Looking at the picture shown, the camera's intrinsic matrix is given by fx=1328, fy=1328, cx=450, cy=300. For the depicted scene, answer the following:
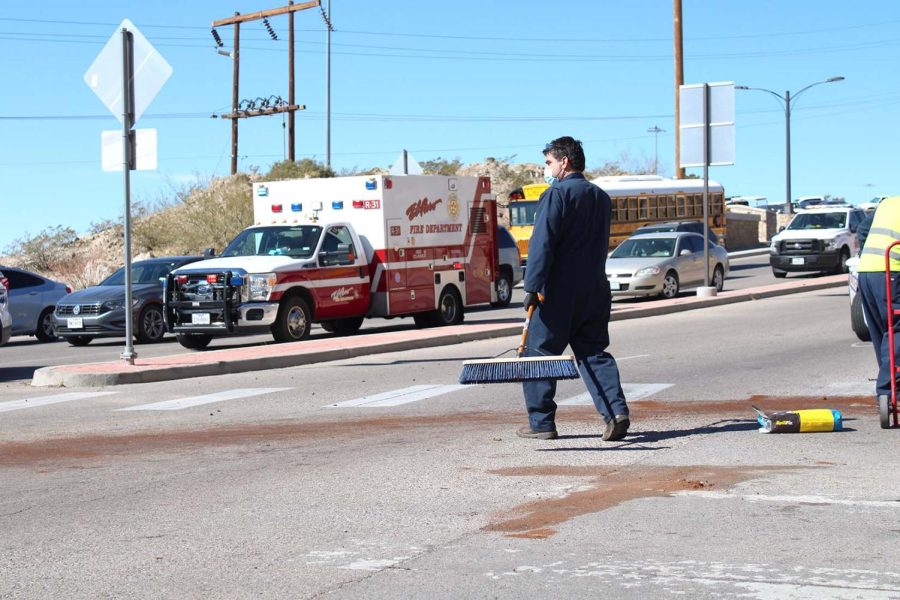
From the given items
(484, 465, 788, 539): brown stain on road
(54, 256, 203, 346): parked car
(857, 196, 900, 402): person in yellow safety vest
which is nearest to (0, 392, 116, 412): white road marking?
(484, 465, 788, 539): brown stain on road

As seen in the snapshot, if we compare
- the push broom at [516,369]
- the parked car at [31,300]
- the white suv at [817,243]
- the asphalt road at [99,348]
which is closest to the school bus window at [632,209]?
the white suv at [817,243]

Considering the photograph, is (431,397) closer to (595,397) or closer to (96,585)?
(595,397)

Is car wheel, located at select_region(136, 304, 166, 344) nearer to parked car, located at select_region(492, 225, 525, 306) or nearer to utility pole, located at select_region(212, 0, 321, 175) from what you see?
parked car, located at select_region(492, 225, 525, 306)

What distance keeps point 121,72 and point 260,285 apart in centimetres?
501

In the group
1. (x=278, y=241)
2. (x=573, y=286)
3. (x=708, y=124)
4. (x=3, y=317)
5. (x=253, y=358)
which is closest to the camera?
(x=573, y=286)

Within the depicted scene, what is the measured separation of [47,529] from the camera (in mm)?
6879

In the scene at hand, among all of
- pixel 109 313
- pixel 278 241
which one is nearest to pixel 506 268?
pixel 278 241

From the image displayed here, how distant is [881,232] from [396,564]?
5247 millimetres

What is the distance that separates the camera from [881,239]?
9531 millimetres

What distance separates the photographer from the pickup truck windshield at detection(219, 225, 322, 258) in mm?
20625

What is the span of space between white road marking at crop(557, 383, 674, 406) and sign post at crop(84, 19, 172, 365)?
5.75 metres

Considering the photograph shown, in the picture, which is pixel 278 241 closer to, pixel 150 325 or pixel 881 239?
pixel 150 325

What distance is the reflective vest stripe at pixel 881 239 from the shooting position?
9469 millimetres

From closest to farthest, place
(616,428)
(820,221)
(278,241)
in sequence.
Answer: (616,428), (278,241), (820,221)
